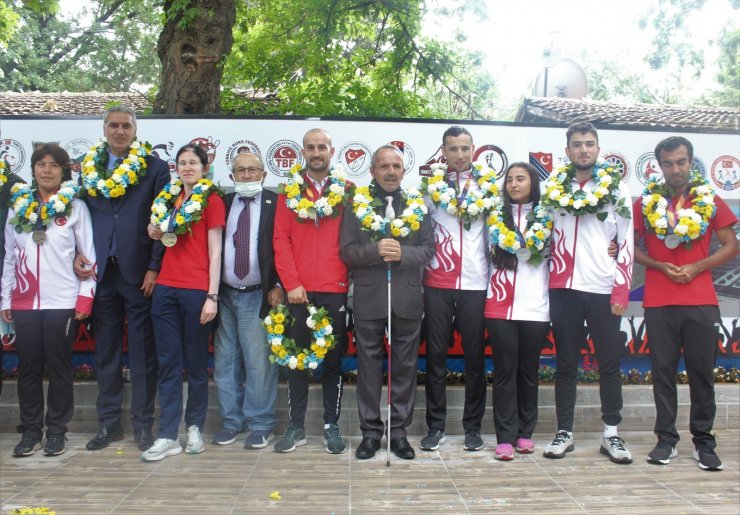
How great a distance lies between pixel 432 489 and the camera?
3.91 m

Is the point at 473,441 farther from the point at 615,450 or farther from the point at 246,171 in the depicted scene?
the point at 246,171

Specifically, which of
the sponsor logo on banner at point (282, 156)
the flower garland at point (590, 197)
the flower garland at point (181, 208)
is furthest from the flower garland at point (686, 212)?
the flower garland at point (181, 208)

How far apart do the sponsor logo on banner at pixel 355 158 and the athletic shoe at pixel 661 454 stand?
316 centimetres

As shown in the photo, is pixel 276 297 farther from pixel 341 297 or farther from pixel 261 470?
pixel 261 470

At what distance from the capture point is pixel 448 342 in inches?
186

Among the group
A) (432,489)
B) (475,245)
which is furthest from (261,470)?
(475,245)

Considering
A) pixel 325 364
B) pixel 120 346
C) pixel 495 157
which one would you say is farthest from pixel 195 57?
pixel 325 364

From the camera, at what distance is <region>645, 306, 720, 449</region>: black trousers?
A: 4.46m

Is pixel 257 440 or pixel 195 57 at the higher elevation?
pixel 195 57

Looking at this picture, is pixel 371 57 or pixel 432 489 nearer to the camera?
pixel 432 489

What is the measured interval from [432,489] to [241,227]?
7.28 ft

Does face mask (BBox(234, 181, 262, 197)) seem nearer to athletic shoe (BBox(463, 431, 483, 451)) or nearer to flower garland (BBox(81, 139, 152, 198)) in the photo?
flower garland (BBox(81, 139, 152, 198))

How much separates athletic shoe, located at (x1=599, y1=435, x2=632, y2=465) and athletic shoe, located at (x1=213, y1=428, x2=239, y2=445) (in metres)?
2.65

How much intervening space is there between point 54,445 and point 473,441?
9.53ft
